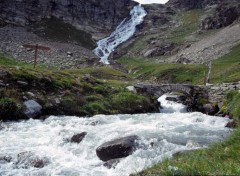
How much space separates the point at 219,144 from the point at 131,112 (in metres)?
17.7

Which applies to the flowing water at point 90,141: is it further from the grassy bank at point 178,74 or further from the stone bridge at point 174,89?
the grassy bank at point 178,74

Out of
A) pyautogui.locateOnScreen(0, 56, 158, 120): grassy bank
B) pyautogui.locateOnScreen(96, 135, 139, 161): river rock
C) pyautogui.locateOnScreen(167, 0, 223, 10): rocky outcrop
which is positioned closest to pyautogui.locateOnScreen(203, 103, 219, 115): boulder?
pyautogui.locateOnScreen(0, 56, 158, 120): grassy bank

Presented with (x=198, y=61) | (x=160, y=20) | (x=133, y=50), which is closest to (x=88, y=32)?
(x=133, y=50)

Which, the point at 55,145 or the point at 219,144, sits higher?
the point at 219,144

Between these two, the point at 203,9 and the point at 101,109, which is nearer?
the point at 101,109

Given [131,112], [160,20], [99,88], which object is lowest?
[131,112]

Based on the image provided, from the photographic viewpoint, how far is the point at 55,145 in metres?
14.2

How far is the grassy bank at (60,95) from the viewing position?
20.5m

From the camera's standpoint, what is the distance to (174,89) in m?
37.7

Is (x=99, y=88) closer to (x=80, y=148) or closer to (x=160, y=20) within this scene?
(x=80, y=148)

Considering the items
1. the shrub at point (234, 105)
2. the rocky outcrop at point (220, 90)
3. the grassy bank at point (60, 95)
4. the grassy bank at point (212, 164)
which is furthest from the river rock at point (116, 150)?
the rocky outcrop at point (220, 90)

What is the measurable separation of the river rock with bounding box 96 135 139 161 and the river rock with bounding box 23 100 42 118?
9.40 meters

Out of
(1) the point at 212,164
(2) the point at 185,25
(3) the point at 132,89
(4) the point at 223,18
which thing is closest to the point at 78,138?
(1) the point at 212,164

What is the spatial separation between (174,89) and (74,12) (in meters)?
101
